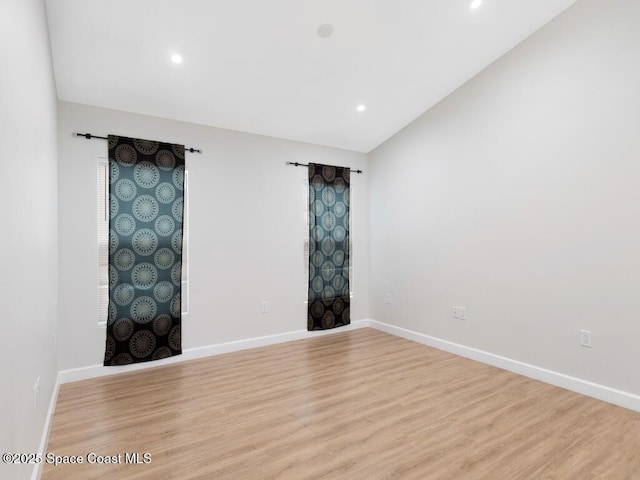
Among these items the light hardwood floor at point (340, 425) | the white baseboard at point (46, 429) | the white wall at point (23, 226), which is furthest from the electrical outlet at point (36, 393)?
the light hardwood floor at point (340, 425)

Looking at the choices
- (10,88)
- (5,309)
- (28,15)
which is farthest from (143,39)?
(5,309)

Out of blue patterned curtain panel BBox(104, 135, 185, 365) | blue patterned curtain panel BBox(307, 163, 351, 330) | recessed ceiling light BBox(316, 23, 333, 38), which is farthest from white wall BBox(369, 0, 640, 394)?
blue patterned curtain panel BBox(104, 135, 185, 365)

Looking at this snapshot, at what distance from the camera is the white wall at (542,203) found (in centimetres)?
267

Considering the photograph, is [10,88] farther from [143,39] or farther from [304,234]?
[304,234]

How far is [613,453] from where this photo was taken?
2.05 metres

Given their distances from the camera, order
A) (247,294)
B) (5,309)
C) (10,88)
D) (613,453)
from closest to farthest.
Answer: (5,309) → (10,88) → (613,453) → (247,294)

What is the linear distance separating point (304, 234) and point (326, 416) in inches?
97.2

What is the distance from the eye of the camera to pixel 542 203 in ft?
10.3

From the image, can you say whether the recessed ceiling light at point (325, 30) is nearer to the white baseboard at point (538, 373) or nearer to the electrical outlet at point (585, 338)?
the electrical outlet at point (585, 338)

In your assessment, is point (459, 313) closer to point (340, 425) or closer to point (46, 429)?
point (340, 425)

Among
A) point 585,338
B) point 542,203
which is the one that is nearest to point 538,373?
point 585,338

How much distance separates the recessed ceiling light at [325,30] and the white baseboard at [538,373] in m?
3.34

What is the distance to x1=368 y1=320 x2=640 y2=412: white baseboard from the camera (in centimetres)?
262

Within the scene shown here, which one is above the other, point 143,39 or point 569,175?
point 143,39
